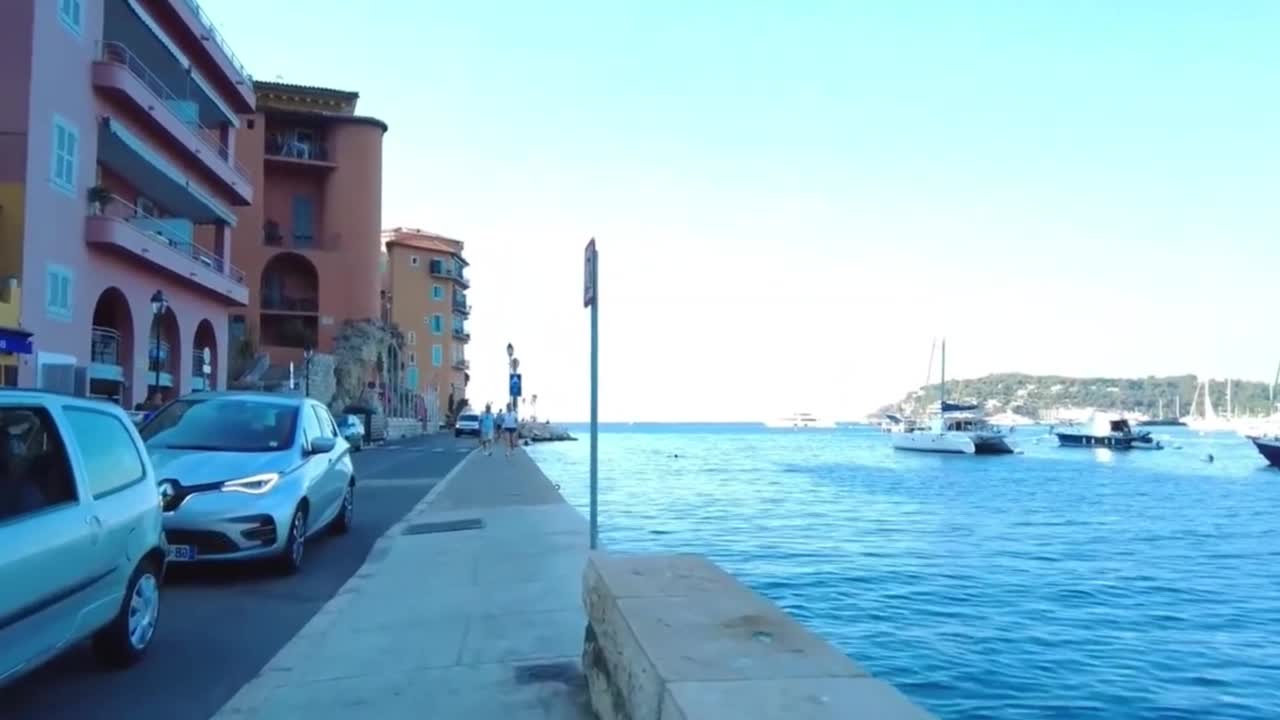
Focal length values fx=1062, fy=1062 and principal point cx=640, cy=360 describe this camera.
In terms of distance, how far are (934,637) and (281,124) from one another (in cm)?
5809

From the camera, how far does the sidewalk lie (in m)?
5.56

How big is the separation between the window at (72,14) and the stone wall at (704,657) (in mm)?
24711

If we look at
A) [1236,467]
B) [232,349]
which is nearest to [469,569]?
[232,349]

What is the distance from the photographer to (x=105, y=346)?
28.7 m

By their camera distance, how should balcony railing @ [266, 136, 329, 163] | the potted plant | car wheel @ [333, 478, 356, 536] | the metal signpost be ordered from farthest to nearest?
balcony railing @ [266, 136, 329, 163] < the potted plant < car wheel @ [333, 478, 356, 536] < the metal signpost

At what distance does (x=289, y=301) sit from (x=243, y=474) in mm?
54148

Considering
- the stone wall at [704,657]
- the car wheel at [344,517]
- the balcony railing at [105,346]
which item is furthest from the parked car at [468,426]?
the stone wall at [704,657]

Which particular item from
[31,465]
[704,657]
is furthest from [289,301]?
[704,657]

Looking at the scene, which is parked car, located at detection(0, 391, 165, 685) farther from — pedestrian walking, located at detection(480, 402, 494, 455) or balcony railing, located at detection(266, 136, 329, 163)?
balcony railing, located at detection(266, 136, 329, 163)

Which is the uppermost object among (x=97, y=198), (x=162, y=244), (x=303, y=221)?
(x=303, y=221)

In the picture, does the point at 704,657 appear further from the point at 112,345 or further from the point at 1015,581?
the point at 112,345

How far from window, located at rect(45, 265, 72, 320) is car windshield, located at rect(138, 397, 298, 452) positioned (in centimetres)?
1579

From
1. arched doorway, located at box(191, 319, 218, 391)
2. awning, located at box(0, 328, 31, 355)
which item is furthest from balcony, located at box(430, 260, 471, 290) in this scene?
awning, located at box(0, 328, 31, 355)

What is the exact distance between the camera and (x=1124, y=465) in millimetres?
62938
